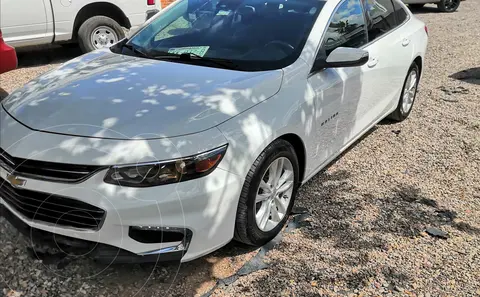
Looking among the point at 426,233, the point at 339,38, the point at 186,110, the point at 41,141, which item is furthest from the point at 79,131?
the point at 426,233

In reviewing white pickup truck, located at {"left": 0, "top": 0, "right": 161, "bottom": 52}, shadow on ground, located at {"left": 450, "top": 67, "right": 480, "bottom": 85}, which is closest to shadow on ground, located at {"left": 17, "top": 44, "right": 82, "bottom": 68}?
white pickup truck, located at {"left": 0, "top": 0, "right": 161, "bottom": 52}

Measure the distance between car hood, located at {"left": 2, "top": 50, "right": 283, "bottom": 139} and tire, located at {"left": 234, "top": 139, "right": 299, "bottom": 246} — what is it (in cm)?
33

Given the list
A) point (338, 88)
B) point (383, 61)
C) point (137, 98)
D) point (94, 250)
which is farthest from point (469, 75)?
point (94, 250)

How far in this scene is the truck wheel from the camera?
768cm

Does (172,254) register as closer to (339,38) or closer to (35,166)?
(35,166)

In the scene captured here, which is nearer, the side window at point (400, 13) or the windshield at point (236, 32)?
the windshield at point (236, 32)

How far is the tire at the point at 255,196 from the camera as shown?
2.89 metres

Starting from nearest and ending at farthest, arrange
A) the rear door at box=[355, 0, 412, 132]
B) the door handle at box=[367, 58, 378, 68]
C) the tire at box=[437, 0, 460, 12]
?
the door handle at box=[367, 58, 378, 68] < the rear door at box=[355, 0, 412, 132] < the tire at box=[437, 0, 460, 12]

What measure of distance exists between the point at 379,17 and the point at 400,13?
720 mm

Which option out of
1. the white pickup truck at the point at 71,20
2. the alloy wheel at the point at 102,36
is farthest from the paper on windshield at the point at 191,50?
the alloy wheel at the point at 102,36

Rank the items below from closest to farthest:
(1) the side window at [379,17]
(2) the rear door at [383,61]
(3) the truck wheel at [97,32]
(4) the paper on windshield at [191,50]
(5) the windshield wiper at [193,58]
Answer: (5) the windshield wiper at [193,58] → (4) the paper on windshield at [191,50] → (2) the rear door at [383,61] → (1) the side window at [379,17] → (3) the truck wheel at [97,32]

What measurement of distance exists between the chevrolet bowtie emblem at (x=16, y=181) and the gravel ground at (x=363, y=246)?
60cm

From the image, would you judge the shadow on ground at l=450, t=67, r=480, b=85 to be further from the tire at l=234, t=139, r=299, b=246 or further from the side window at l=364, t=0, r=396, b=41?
the tire at l=234, t=139, r=299, b=246

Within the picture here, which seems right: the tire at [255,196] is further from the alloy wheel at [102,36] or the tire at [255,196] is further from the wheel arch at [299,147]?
the alloy wheel at [102,36]
